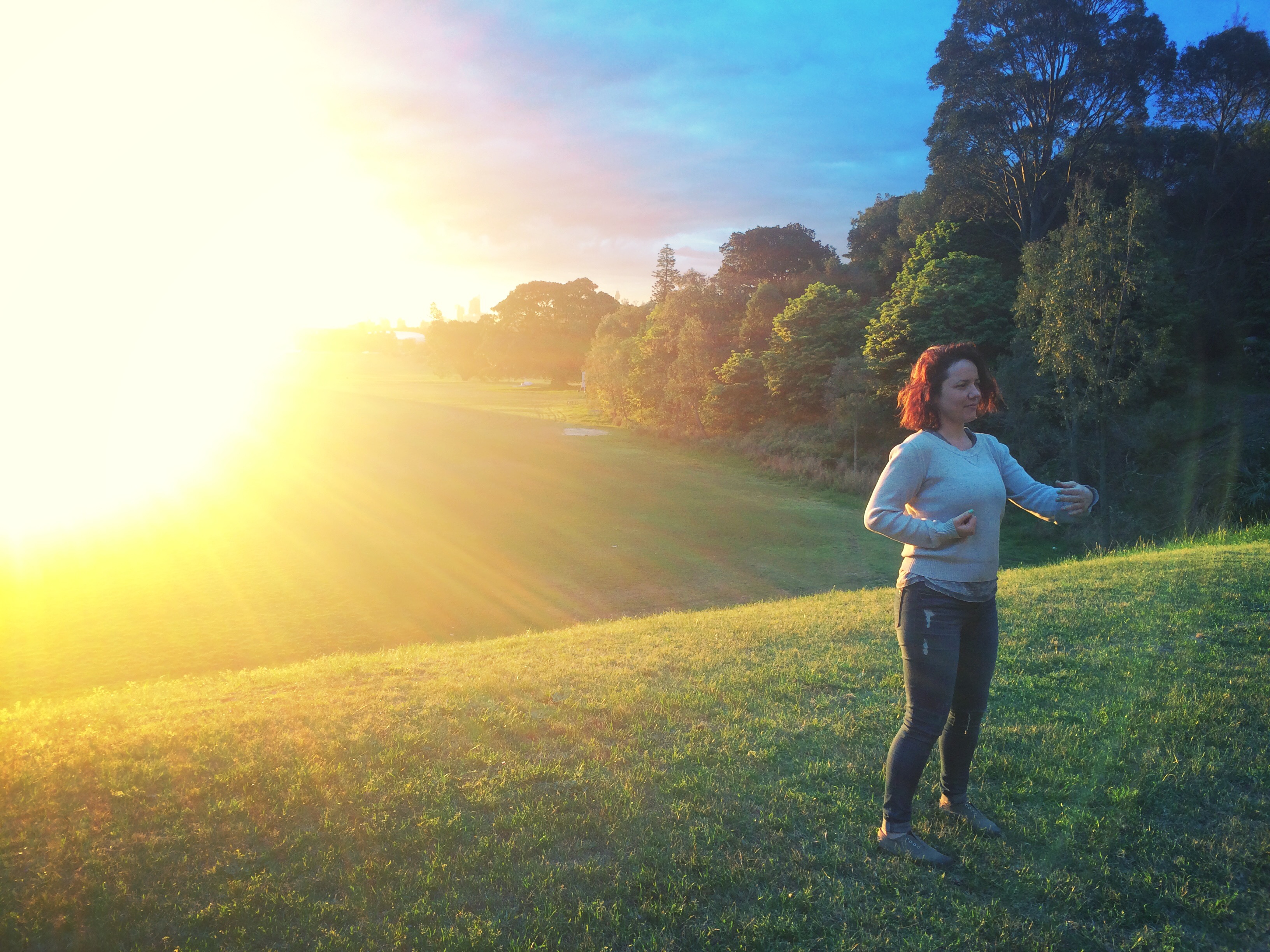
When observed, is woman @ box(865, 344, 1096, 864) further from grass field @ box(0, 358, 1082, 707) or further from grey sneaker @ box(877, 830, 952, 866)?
grass field @ box(0, 358, 1082, 707)

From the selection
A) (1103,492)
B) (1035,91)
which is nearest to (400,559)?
(1103,492)

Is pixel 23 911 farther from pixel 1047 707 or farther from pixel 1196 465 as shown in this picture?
pixel 1196 465

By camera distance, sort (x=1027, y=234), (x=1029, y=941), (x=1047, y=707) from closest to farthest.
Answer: (x=1029, y=941) < (x=1047, y=707) < (x=1027, y=234)

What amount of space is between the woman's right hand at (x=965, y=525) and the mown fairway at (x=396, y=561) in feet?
42.4

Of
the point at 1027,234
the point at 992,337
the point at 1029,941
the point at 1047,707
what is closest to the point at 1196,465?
the point at 992,337

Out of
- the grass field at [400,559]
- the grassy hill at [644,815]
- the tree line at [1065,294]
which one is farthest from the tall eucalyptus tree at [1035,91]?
the grassy hill at [644,815]

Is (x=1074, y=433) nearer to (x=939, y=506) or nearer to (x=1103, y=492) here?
(x=1103, y=492)

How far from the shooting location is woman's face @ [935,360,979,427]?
3.30 meters

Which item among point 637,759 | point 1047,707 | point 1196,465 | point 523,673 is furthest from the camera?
point 1196,465

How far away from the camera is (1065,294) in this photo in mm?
20891

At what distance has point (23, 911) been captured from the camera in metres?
3.14

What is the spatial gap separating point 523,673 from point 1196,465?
23.5 metres

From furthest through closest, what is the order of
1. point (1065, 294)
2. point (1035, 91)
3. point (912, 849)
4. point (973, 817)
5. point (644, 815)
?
point (1035, 91), point (1065, 294), point (644, 815), point (973, 817), point (912, 849)

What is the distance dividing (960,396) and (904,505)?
1.89 feet
